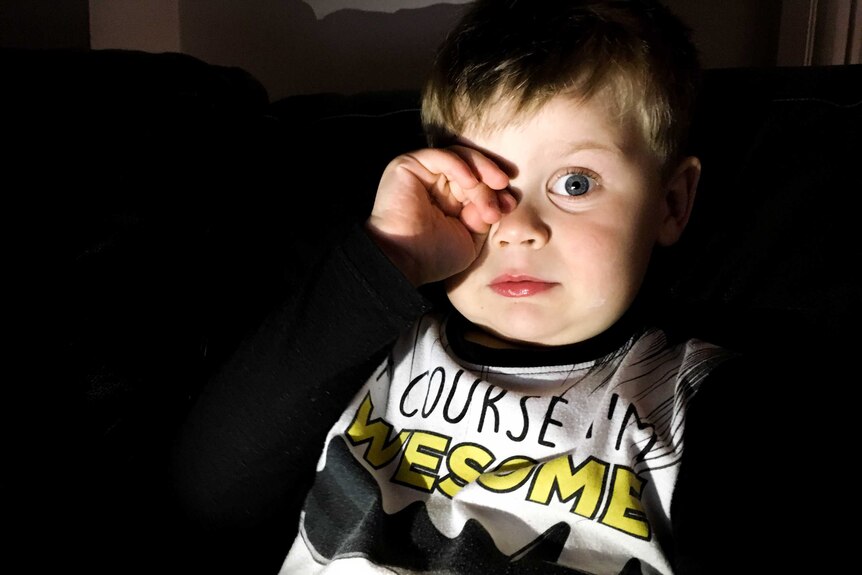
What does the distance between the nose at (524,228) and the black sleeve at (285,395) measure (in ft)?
0.37

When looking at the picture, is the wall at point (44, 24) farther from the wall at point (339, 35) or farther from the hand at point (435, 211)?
the hand at point (435, 211)

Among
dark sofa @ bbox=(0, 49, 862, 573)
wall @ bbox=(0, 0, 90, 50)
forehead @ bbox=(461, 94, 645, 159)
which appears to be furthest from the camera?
wall @ bbox=(0, 0, 90, 50)

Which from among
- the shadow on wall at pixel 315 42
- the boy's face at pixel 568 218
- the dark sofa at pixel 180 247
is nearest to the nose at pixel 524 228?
the boy's face at pixel 568 218

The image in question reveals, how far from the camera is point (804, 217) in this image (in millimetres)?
924

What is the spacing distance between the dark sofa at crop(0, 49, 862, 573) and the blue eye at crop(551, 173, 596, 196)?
0.29 metres

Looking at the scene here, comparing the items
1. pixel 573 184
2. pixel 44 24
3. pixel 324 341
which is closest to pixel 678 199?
pixel 573 184

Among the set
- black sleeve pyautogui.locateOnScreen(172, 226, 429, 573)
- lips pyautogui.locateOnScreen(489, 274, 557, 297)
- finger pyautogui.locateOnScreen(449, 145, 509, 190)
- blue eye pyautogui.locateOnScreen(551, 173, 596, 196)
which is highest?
finger pyautogui.locateOnScreen(449, 145, 509, 190)

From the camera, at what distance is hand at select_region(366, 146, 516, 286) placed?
0.75 metres

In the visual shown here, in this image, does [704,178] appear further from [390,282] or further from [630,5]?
[390,282]

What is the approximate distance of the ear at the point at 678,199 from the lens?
0.84 m

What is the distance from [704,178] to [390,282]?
1.64 ft

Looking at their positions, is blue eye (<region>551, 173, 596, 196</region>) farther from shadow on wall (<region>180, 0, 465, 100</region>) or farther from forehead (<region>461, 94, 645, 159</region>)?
shadow on wall (<region>180, 0, 465, 100</region>)

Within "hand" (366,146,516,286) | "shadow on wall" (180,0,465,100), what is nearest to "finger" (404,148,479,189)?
"hand" (366,146,516,286)

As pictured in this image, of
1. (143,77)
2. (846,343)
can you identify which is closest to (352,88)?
(143,77)
